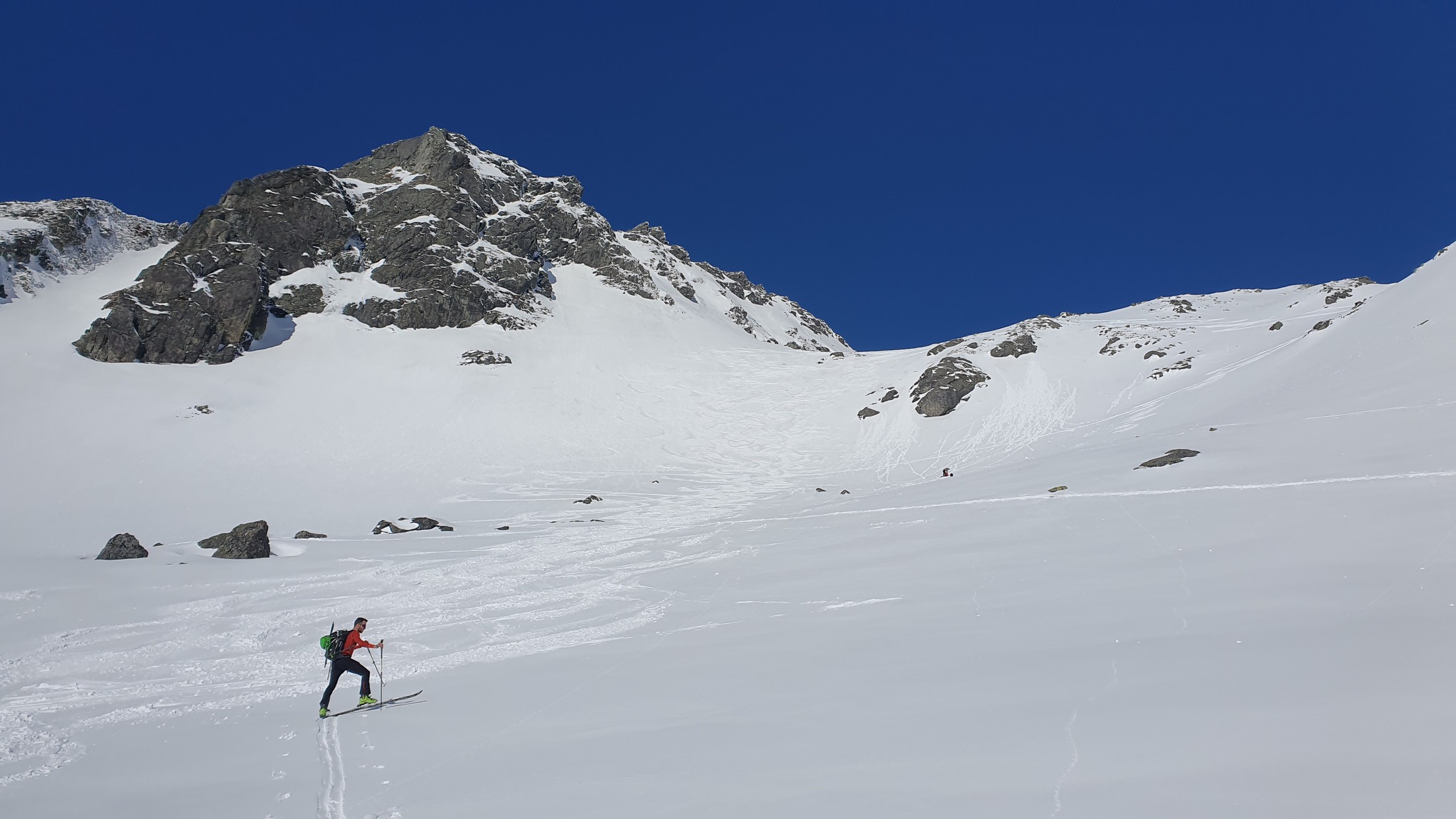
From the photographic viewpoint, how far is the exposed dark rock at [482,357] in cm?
5988

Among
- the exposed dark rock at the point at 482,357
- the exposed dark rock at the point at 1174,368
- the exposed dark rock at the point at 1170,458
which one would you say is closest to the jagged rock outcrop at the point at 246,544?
the exposed dark rock at the point at 1170,458

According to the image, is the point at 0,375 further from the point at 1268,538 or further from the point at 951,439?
the point at 1268,538

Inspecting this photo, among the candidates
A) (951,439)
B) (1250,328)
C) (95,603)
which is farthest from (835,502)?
(1250,328)

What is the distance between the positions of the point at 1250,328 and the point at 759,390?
1381 inches

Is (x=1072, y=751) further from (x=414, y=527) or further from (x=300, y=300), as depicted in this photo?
(x=300, y=300)

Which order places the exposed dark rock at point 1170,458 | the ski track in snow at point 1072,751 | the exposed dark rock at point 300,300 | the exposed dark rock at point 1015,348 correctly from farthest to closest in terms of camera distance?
the exposed dark rock at point 300,300 < the exposed dark rock at point 1015,348 < the exposed dark rock at point 1170,458 < the ski track in snow at point 1072,751

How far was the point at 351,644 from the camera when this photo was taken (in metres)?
10.1

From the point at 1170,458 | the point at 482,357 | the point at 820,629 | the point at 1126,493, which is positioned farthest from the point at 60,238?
the point at 1170,458

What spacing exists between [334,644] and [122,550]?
16.2 metres

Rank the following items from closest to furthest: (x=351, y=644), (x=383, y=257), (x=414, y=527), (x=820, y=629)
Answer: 1. (x=351, y=644)
2. (x=820, y=629)
3. (x=414, y=527)
4. (x=383, y=257)

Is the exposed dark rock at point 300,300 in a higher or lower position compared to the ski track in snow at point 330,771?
higher

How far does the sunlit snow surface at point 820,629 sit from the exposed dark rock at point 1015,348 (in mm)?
15927

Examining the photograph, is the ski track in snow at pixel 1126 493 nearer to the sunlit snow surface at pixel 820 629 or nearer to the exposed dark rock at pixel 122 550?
the sunlit snow surface at pixel 820 629

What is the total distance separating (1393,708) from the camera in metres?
5.17
